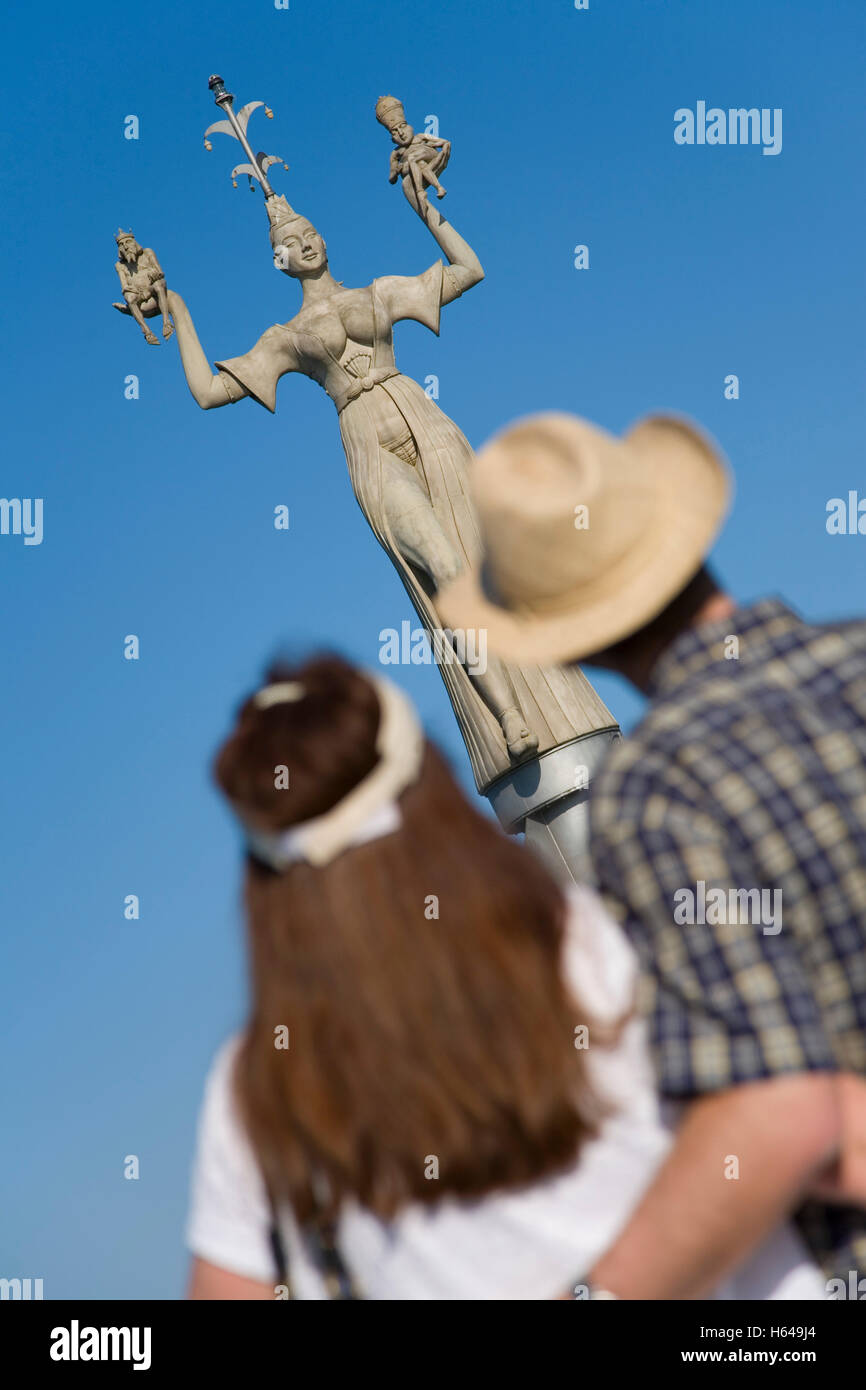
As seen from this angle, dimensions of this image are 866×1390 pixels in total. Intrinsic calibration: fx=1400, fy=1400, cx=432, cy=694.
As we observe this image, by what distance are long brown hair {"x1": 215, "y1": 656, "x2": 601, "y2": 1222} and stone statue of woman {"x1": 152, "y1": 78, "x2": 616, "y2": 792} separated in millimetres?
5887

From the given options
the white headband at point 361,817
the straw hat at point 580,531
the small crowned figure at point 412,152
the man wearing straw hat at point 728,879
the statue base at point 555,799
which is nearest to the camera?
the man wearing straw hat at point 728,879

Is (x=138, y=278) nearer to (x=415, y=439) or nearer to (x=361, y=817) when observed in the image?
(x=415, y=439)

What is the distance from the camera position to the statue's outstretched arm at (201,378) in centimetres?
773

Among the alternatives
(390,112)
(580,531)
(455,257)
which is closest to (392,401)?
(455,257)

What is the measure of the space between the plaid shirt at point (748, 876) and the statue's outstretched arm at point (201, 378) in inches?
253

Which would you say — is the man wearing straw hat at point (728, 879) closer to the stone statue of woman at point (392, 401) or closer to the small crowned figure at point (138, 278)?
the stone statue of woman at point (392, 401)

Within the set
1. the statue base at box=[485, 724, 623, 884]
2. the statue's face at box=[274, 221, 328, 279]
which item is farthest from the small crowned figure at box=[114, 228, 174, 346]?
the statue base at box=[485, 724, 623, 884]

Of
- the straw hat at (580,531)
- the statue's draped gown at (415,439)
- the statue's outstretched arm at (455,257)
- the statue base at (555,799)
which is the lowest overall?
the straw hat at (580,531)

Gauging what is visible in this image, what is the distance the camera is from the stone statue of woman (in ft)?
24.6

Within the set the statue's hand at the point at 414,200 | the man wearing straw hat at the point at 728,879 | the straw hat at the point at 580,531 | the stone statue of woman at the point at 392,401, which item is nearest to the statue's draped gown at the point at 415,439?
the stone statue of woman at the point at 392,401

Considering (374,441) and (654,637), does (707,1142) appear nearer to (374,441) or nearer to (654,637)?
(654,637)

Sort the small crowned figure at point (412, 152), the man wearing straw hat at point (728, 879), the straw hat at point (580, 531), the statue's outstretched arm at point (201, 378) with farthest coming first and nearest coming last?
the statue's outstretched arm at point (201, 378)
the small crowned figure at point (412, 152)
the straw hat at point (580, 531)
the man wearing straw hat at point (728, 879)

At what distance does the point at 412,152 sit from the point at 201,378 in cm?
165

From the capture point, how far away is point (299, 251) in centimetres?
776
